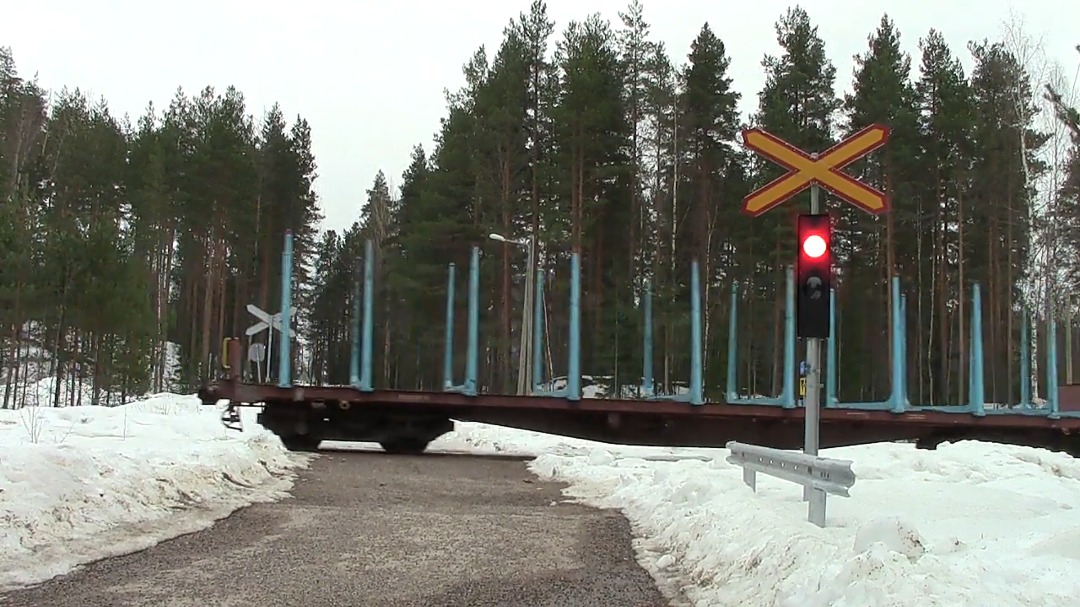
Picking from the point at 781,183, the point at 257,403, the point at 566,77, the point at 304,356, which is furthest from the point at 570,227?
the point at 781,183

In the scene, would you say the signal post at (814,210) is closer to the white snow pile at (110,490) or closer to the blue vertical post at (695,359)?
the white snow pile at (110,490)

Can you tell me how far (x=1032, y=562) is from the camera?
5.45m

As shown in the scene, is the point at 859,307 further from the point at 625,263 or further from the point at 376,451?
the point at 376,451

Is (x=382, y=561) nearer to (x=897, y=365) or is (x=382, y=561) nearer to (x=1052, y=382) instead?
(x=897, y=365)

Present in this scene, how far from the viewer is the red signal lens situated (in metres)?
7.92

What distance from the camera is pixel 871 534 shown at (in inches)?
225

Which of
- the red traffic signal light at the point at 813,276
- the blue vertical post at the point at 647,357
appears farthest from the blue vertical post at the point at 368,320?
the red traffic signal light at the point at 813,276

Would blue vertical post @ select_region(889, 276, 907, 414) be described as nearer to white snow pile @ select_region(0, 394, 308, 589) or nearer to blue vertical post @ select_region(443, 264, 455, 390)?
blue vertical post @ select_region(443, 264, 455, 390)

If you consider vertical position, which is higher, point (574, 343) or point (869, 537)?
point (574, 343)

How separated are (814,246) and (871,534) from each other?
9.51 ft

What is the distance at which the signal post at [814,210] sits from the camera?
307 inches

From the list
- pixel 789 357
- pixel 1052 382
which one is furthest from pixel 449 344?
pixel 1052 382

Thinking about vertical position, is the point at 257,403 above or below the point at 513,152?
below

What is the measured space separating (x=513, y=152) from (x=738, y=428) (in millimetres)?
19729
